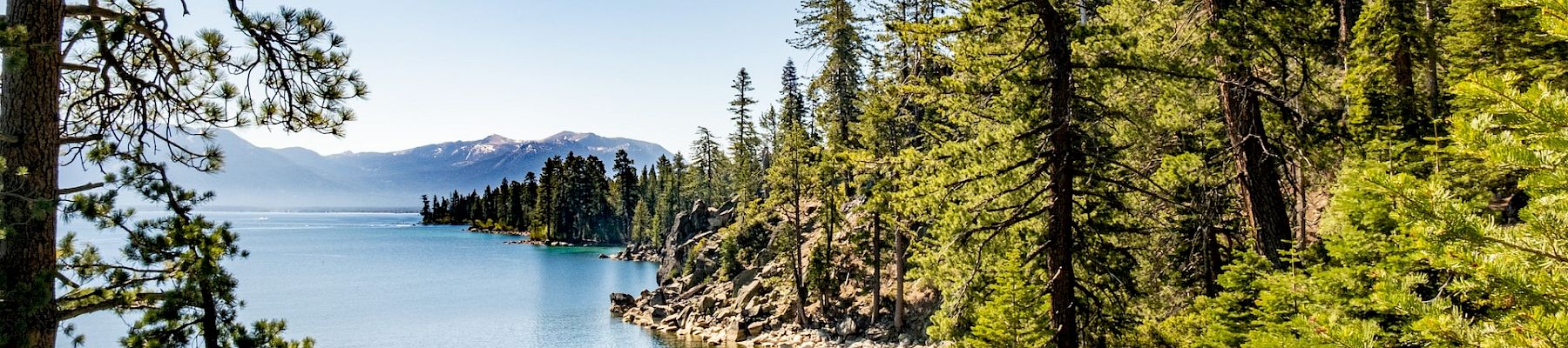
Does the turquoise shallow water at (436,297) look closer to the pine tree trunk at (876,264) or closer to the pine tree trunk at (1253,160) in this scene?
the pine tree trunk at (876,264)

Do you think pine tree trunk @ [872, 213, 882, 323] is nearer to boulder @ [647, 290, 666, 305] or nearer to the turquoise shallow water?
the turquoise shallow water

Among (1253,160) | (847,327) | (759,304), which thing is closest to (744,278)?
(759,304)

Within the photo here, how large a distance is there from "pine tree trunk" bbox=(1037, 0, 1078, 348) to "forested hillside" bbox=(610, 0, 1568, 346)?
0.03 meters

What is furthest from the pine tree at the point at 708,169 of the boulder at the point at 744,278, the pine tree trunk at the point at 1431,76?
the pine tree trunk at the point at 1431,76

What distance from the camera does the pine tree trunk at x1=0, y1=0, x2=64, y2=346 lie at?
14.7 feet

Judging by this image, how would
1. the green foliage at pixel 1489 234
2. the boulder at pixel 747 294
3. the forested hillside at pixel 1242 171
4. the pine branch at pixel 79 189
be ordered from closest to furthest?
the green foliage at pixel 1489 234
the forested hillside at pixel 1242 171
the pine branch at pixel 79 189
the boulder at pixel 747 294

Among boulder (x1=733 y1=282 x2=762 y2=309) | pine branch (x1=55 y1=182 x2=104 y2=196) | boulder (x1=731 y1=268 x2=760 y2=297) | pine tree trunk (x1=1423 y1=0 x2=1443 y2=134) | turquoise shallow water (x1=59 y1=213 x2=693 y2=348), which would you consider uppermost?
pine tree trunk (x1=1423 y1=0 x2=1443 y2=134)

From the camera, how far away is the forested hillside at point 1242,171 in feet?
→ 13.0

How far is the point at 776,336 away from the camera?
94.3ft

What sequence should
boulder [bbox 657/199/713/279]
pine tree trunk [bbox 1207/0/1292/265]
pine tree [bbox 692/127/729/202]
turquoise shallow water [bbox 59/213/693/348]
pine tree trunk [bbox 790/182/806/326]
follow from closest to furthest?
pine tree trunk [bbox 1207/0/1292/265] < pine tree trunk [bbox 790/182/806/326] < turquoise shallow water [bbox 59/213/693/348] < boulder [bbox 657/199/713/279] < pine tree [bbox 692/127/729/202]

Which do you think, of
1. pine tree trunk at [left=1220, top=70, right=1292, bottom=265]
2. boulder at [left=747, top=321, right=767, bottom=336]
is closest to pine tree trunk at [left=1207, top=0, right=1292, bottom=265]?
pine tree trunk at [left=1220, top=70, right=1292, bottom=265]

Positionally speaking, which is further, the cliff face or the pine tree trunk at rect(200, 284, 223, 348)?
the cliff face

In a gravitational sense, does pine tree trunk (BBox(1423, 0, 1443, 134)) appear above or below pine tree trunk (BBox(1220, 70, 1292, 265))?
above

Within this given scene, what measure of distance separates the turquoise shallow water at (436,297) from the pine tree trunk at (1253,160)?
70.0 ft
